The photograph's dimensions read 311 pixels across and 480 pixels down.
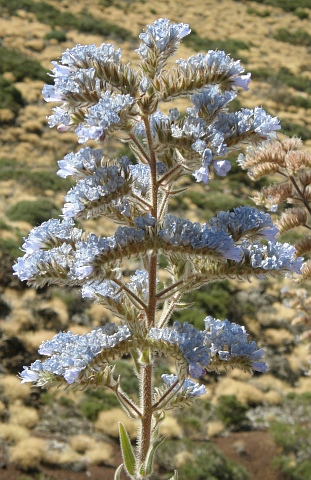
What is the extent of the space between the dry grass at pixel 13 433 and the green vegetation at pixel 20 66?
67.6 feet

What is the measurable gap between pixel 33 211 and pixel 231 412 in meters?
7.79

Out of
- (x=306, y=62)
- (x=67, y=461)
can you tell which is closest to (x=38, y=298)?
(x=67, y=461)

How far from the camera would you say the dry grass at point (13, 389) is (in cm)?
877

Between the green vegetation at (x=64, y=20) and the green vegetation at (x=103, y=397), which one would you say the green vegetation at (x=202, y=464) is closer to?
the green vegetation at (x=103, y=397)

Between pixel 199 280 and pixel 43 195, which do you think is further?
pixel 43 195

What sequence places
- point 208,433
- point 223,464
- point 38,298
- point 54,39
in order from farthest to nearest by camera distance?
point 54,39 → point 38,298 → point 208,433 → point 223,464

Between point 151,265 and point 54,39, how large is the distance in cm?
3055

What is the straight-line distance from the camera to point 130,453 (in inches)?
91.8

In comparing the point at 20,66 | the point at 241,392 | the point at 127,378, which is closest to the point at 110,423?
the point at 127,378

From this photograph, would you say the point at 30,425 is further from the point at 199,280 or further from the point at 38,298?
the point at 199,280

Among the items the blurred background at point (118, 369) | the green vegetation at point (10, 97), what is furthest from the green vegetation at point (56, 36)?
the green vegetation at point (10, 97)

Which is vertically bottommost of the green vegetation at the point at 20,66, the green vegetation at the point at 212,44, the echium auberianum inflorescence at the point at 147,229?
the echium auberianum inflorescence at the point at 147,229

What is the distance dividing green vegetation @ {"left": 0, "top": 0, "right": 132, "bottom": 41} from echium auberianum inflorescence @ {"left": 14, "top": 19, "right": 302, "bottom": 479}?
32.6 metres

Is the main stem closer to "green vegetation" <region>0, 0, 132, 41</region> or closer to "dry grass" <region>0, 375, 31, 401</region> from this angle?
"dry grass" <region>0, 375, 31, 401</region>
